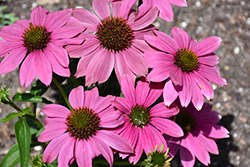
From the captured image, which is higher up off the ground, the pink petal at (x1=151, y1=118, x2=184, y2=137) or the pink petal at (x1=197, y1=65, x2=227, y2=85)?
the pink petal at (x1=197, y1=65, x2=227, y2=85)

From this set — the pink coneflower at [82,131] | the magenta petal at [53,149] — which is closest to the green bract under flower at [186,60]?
the pink coneflower at [82,131]

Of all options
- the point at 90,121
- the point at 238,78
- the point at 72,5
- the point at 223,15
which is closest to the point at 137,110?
the point at 90,121

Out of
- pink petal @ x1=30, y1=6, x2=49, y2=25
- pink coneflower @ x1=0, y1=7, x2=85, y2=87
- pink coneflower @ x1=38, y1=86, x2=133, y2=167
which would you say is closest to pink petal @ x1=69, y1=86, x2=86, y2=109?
pink coneflower @ x1=38, y1=86, x2=133, y2=167

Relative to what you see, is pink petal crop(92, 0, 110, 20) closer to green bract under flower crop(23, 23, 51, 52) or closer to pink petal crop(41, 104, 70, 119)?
green bract under flower crop(23, 23, 51, 52)

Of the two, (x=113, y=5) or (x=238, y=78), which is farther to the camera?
(x=238, y=78)

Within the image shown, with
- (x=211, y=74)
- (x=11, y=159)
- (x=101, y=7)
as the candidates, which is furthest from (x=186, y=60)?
(x=11, y=159)

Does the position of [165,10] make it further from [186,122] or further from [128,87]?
[186,122]

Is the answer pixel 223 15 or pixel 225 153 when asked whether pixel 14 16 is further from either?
pixel 225 153
